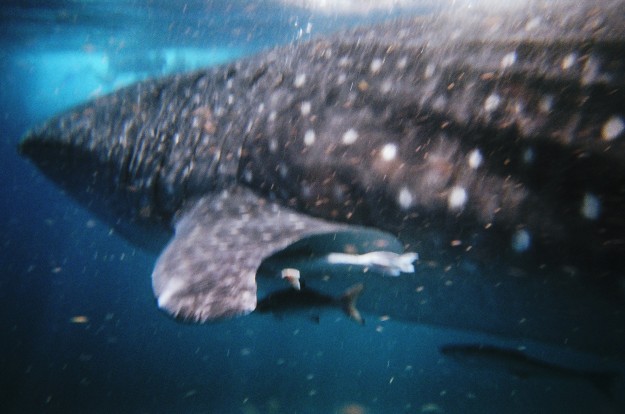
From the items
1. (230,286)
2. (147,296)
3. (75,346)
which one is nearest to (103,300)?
(147,296)

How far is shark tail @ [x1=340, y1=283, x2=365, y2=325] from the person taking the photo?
13.4 ft

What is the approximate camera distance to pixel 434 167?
8.12 feet

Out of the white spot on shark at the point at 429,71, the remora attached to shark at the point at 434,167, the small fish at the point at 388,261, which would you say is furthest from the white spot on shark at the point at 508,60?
the small fish at the point at 388,261

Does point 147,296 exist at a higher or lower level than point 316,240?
lower

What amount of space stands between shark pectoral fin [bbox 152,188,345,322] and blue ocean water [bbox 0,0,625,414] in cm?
517

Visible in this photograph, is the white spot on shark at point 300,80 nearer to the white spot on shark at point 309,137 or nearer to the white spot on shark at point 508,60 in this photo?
the white spot on shark at point 309,137

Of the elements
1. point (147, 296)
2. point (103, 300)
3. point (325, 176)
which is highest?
point (325, 176)

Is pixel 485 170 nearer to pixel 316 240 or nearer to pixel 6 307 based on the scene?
pixel 316 240

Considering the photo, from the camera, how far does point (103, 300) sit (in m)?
33.0

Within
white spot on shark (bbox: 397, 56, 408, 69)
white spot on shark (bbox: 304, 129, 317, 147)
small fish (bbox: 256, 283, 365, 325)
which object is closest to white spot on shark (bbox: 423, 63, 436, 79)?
white spot on shark (bbox: 397, 56, 408, 69)

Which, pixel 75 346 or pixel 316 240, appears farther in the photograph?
pixel 75 346

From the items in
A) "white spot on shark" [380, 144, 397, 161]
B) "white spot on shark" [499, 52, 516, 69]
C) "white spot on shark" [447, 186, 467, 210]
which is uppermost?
"white spot on shark" [499, 52, 516, 69]

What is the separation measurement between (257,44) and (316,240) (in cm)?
1651

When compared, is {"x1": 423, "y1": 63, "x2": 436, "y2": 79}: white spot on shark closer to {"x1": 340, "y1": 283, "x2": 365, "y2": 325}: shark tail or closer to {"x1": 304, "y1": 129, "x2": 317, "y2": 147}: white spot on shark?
{"x1": 304, "y1": 129, "x2": 317, "y2": 147}: white spot on shark
